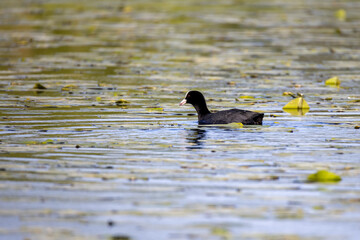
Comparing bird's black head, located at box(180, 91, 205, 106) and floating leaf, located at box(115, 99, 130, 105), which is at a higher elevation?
bird's black head, located at box(180, 91, 205, 106)

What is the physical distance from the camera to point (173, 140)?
1360 cm

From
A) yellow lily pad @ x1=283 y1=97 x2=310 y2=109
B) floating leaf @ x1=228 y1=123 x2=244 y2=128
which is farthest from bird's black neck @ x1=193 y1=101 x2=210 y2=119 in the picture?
yellow lily pad @ x1=283 y1=97 x2=310 y2=109

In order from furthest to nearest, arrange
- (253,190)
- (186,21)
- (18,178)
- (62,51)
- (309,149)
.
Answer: (186,21) < (62,51) < (309,149) < (18,178) < (253,190)

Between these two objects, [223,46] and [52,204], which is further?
[223,46]

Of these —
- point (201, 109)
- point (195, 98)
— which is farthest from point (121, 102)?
point (201, 109)

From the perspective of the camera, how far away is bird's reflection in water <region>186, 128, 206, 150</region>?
13.0 meters

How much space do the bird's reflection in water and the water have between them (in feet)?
0.12

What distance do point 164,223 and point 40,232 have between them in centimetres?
130

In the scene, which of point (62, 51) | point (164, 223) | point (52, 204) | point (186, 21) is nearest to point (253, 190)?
point (164, 223)

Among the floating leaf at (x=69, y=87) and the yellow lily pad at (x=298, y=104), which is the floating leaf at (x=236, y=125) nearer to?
the yellow lily pad at (x=298, y=104)

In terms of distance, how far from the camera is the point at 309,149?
40.9 feet

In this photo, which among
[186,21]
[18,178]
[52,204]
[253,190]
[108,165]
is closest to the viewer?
[52,204]

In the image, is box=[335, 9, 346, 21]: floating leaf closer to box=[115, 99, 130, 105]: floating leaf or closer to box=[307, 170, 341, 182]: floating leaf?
box=[115, 99, 130, 105]: floating leaf

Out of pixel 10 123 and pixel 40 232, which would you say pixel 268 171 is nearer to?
pixel 40 232
